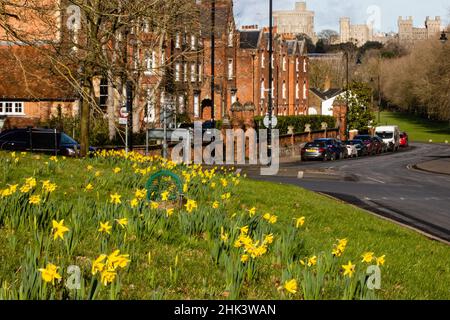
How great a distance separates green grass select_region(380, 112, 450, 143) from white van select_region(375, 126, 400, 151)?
91.7 ft

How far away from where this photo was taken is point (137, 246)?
859 centimetres

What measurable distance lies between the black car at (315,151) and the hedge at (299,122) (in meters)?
8.16

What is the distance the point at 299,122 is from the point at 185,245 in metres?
60.4

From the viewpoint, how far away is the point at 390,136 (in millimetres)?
69438

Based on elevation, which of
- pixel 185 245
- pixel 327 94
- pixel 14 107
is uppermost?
pixel 327 94

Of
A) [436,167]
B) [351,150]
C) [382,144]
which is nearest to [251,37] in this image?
[382,144]

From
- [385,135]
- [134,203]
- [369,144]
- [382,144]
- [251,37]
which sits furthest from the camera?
[251,37]

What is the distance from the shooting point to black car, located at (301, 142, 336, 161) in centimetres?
4794

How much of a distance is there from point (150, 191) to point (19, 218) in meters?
4.48

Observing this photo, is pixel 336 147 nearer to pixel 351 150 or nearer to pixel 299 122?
pixel 351 150

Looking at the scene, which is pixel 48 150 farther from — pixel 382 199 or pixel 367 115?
pixel 367 115

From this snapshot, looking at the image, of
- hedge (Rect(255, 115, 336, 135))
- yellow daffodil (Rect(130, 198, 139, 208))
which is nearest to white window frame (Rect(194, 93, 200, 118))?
hedge (Rect(255, 115, 336, 135))

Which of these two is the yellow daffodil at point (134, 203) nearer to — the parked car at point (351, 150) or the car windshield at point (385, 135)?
the parked car at point (351, 150)

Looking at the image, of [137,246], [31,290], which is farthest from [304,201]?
[31,290]
